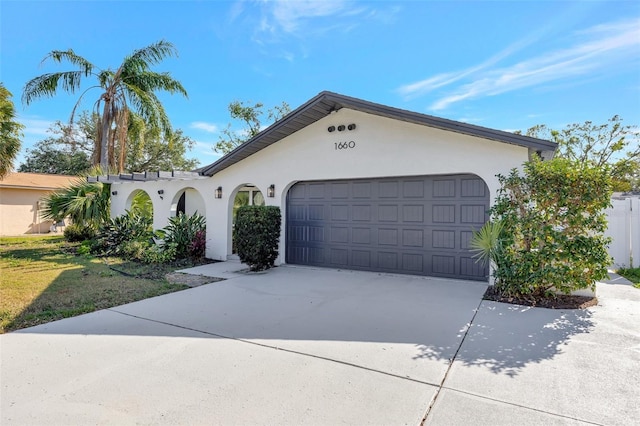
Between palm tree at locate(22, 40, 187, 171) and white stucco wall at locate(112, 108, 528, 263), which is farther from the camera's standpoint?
palm tree at locate(22, 40, 187, 171)

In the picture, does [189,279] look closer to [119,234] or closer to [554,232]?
[119,234]

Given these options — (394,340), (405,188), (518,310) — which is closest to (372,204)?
(405,188)

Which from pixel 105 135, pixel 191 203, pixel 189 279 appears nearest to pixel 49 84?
pixel 105 135

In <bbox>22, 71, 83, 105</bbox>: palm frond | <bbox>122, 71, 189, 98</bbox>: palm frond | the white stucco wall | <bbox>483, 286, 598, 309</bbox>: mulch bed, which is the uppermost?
<bbox>122, 71, 189, 98</bbox>: palm frond

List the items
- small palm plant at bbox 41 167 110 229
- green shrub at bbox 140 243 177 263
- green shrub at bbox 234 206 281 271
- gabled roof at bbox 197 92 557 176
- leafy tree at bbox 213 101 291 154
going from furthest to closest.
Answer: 1. leafy tree at bbox 213 101 291 154
2. small palm plant at bbox 41 167 110 229
3. green shrub at bbox 140 243 177 263
4. green shrub at bbox 234 206 281 271
5. gabled roof at bbox 197 92 557 176

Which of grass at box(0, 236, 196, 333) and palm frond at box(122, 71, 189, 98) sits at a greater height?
palm frond at box(122, 71, 189, 98)

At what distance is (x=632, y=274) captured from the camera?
8.73 metres

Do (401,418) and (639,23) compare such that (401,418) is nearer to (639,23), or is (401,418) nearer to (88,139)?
(639,23)

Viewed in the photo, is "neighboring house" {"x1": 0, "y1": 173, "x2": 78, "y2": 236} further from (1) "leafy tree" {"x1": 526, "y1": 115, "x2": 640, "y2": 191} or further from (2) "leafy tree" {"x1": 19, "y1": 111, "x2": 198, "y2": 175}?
(1) "leafy tree" {"x1": 526, "y1": 115, "x2": 640, "y2": 191}

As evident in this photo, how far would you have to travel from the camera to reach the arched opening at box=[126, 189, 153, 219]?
14125 mm

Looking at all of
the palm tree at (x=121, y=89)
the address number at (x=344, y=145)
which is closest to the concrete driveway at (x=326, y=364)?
the address number at (x=344, y=145)

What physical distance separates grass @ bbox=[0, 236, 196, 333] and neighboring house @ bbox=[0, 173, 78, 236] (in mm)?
11681

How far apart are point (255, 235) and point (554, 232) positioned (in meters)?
6.56

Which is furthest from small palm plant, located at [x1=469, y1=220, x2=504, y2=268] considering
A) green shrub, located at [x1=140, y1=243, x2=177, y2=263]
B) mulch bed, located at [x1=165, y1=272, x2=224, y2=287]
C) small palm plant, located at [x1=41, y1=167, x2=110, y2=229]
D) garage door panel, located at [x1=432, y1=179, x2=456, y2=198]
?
small palm plant, located at [x1=41, y1=167, x2=110, y2=229]
